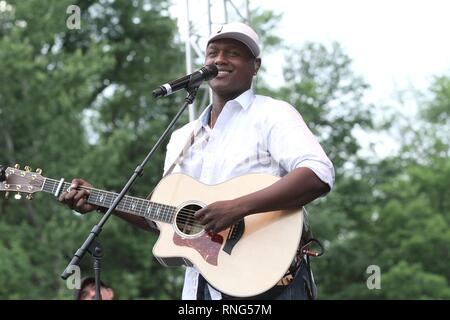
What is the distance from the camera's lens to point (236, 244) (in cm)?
401

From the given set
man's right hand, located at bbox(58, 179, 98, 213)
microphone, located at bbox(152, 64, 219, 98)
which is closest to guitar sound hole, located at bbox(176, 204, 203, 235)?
man's right hand, located at bbox(58, 179, 98, 213)

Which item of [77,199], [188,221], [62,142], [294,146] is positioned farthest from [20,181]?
[62,142]

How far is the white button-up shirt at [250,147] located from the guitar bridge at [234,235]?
0.22 meters

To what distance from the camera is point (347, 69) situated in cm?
2439

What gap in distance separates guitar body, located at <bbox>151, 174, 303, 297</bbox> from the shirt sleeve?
0.45ft

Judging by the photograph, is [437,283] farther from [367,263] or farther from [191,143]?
[191,143]

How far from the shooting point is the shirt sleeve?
3.96 m

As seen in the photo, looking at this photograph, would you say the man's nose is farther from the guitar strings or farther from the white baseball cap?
the guitar strings

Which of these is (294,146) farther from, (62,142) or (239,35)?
(62,142)

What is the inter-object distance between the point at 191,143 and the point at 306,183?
0.78 meters

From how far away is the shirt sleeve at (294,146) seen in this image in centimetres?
396


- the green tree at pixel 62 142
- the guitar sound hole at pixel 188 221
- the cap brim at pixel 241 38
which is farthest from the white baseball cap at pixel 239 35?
the green tree at pixel 62 142

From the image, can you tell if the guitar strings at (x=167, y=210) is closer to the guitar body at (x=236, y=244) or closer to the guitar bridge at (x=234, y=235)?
the guitar body at (x=236, y=244)

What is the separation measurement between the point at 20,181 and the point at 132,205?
66 centimetres
